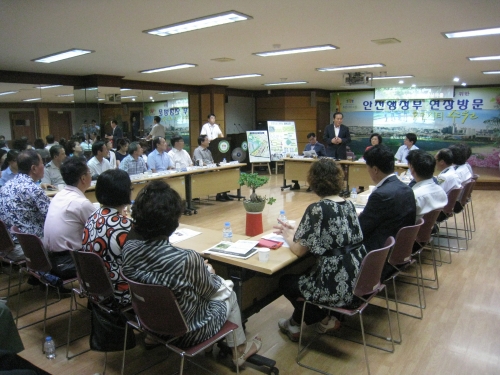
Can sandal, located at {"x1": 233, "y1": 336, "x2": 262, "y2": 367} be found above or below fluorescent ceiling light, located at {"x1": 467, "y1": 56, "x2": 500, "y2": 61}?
below

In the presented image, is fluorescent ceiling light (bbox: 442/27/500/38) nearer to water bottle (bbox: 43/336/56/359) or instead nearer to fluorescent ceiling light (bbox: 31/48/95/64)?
fluorescent ceiling light (bbox: 31/48/95/64)

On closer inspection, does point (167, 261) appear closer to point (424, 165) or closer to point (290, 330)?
point (290, 330)

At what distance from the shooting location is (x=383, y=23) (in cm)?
404

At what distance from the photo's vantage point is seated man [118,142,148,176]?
21.4ft

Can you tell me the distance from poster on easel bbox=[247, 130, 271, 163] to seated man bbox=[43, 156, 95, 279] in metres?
8.50

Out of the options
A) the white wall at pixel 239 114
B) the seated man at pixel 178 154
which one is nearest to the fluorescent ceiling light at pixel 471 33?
the seated man at pixel 178 154

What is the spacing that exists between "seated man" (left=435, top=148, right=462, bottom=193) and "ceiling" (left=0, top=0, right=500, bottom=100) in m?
1.45

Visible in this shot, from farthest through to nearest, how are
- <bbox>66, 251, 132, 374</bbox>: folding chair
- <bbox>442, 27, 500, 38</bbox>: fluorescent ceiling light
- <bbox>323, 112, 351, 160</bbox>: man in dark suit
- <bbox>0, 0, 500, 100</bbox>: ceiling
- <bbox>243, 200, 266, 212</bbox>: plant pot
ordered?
<bbox>323, 112, 351, 160</bbox>: man in dark suit < <bbox>442, 27, 500, 38</bbox>: fluorescent ceiling light < <bbox>243, 200, 266, 212</bbox>: plant pot < <bbox>0, 0, 500, 100</bbox>: ceiling < <bbox>66, 251, 132, 374</bbox>: folding chair

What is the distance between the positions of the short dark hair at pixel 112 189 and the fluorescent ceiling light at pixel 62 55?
144 inches

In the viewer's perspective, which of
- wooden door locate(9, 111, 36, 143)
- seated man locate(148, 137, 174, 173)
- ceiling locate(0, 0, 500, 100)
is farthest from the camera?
wooden door locate(9, 111, 36, 143)

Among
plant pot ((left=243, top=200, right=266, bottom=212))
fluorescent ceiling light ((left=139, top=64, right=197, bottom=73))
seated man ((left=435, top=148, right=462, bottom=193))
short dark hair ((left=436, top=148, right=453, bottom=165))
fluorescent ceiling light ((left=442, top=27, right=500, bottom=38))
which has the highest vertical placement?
fluorescent ceiling light ((left=139, top=64, right=197, bottom=73))

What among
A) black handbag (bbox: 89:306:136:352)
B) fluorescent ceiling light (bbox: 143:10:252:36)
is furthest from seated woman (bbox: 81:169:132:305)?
fluorescent ceiling light (bbox: 143:10:252:36)

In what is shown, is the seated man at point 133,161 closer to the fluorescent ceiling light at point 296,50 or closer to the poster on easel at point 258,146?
the fluorescent ceiling light at point 296,50

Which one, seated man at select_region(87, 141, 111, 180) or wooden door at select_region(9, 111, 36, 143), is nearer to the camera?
seated man at select_region(87, 141, 111, 180)
